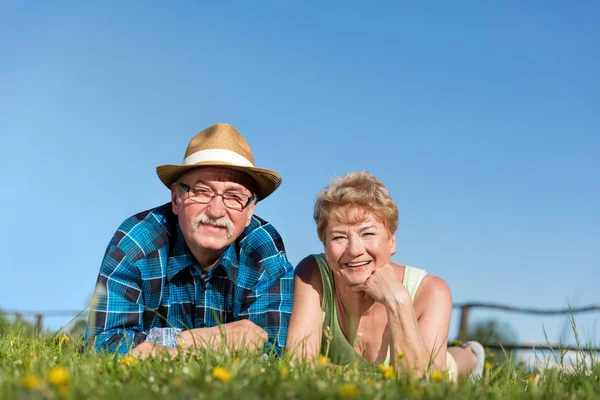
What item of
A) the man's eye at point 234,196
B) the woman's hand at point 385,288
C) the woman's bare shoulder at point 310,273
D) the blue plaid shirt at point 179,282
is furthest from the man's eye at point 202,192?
the woman's hand at point 385,288

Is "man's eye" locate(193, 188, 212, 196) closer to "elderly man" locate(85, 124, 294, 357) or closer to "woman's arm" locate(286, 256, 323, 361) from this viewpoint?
"elderly man" locate(85, 124, 294, 357)

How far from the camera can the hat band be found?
6004 millimetres

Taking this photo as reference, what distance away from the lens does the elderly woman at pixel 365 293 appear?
4773mm

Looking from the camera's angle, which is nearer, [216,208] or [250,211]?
[216,208]

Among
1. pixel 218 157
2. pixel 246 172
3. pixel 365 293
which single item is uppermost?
pixel 218 157

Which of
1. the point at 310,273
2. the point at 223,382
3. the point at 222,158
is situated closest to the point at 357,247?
the point at 310,273

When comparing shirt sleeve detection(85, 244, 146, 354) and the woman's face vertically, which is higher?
the woman's face

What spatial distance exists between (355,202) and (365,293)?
0.84 metres

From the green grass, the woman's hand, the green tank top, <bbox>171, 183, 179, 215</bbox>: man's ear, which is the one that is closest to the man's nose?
<bbox>171, 183, 179, 215</bbox>: man's ear

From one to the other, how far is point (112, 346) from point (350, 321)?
2019mm

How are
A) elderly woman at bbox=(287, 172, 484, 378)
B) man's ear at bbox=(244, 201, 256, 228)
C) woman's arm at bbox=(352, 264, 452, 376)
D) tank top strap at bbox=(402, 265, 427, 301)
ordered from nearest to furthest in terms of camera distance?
woman's arm at bbox=(352, 264, 452, 376)
elderly woman at bbox=(287, 172, 484, 378)
tank top strap at bbox=(402, 265, 427, 301)
man's ear at bbox=(244, 201, 256, 228)

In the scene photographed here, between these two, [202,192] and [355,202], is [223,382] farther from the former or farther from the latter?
[202,192]

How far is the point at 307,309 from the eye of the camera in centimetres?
519

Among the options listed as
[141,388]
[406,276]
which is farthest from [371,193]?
[141,388]
